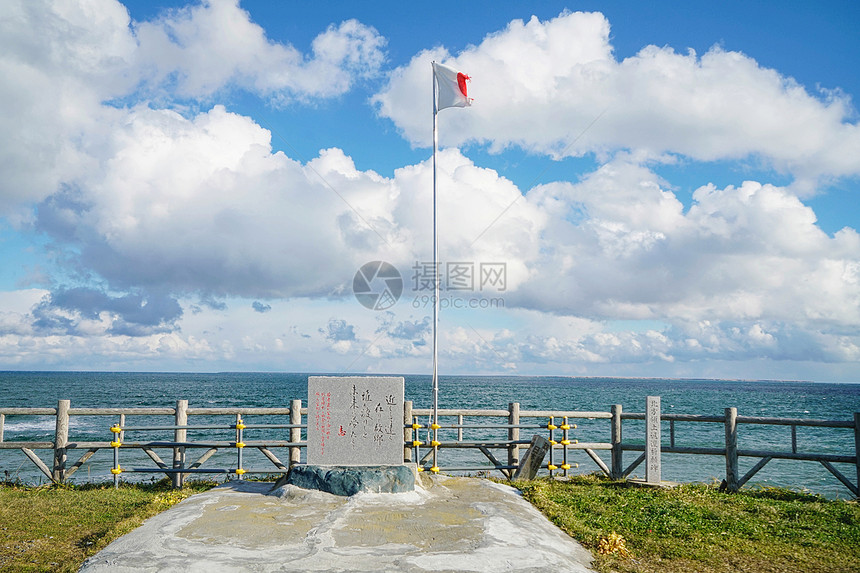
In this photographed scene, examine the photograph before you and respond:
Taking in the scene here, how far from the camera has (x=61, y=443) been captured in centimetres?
1116

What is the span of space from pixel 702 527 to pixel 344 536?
4.91 meters

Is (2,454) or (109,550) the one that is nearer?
(109,550)

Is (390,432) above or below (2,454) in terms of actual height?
above

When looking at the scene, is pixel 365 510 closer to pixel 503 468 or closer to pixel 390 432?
pixel 390 432

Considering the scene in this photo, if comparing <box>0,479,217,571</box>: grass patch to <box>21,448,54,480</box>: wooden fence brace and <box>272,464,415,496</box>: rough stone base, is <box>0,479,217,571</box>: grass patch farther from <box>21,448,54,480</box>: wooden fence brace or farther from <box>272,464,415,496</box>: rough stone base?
<box>272,464,415,496</box>: rough stone base

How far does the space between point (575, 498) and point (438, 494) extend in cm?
239

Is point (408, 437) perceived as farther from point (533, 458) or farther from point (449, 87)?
point (449, 87)

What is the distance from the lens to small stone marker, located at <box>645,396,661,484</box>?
11.0 meters

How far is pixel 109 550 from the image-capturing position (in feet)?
21.8

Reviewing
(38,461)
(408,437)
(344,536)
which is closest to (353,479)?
(344,536)

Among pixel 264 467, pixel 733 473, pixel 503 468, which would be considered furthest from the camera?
pixel 264 467

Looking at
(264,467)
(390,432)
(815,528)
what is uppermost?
(390,432)

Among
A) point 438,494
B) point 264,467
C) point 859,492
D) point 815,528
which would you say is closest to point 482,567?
point 438,494

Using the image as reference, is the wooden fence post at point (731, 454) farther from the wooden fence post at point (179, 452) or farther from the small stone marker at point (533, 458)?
the wooden fence post at point (179, 452)
